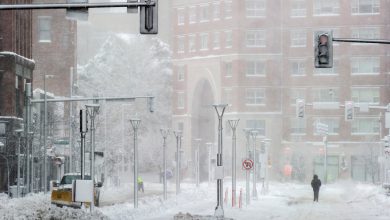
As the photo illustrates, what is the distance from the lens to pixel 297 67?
13200 centimetres

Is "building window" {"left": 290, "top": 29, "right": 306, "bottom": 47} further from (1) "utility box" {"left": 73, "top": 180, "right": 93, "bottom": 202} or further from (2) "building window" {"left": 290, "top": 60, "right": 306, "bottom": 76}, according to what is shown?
(1) "utility box" {"left": 73, "top": 180, "right": 93, "bottom": 202}

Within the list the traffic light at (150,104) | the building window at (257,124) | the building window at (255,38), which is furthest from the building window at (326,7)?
the traffic light at (150,104)

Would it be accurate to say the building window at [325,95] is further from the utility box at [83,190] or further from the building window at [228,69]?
the utility box at [83,190]

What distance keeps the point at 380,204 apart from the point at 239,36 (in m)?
75.6

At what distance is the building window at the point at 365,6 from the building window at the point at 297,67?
943cm

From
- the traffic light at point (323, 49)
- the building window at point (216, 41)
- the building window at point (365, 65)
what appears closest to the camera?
the traffic light at point (323, 49)

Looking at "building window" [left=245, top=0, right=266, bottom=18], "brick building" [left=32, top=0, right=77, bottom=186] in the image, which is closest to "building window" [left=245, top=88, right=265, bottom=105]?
"building window" [left=245, top=0, right=266, bottom=18]

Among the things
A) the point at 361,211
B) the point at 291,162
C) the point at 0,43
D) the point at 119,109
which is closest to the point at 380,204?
the point at 361,211

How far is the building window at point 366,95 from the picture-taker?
423 feet

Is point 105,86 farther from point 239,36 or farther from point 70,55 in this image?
point 70,55

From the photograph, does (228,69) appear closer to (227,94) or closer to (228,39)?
(227,94)

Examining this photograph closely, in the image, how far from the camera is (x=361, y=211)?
52.4 metres

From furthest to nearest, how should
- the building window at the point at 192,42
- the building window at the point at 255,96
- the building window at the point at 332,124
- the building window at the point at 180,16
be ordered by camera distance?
the building window at the point at 180,16
the building window at the point at 192,42
the building window at the point at 255,96
the building window at the point at 332,124

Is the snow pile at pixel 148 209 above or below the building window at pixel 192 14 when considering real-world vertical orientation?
below
